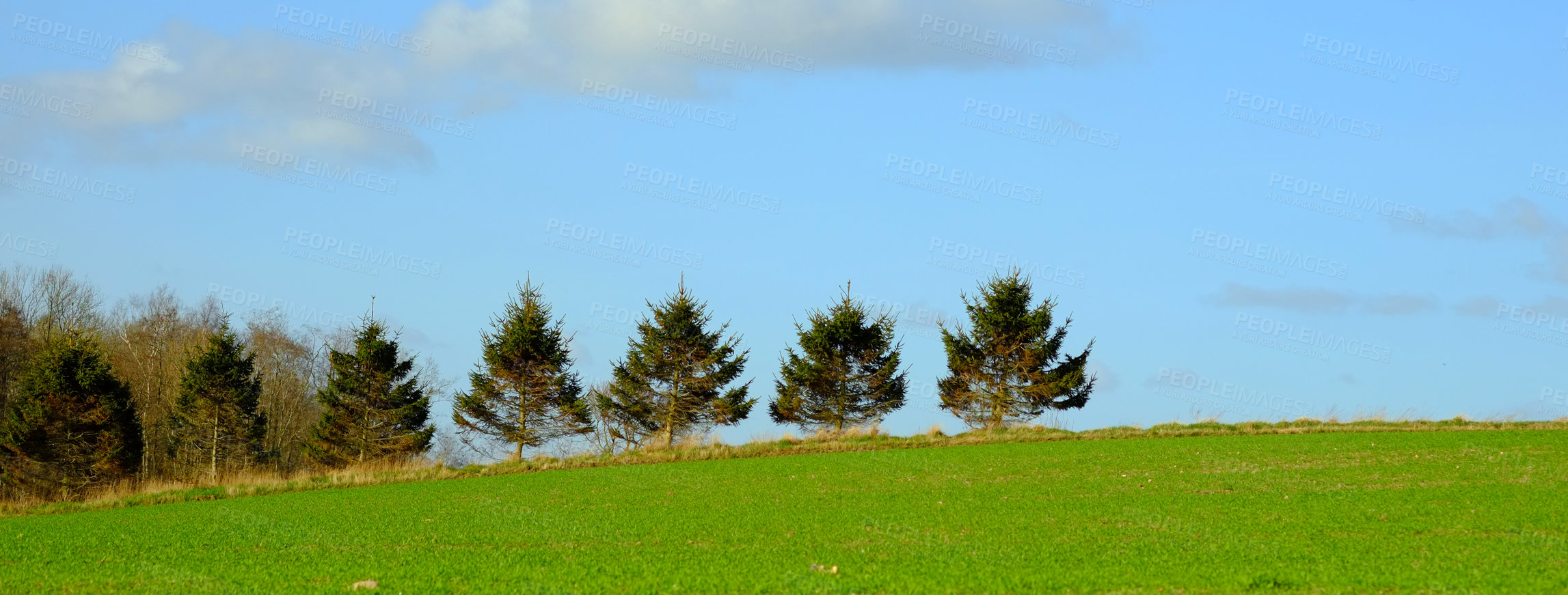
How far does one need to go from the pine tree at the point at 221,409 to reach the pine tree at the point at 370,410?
3.03 meters

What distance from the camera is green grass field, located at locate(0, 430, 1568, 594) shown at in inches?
530

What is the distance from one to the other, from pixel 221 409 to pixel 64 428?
20.1 feet

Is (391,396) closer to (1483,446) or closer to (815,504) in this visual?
(815,504)

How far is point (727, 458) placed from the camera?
117 feet

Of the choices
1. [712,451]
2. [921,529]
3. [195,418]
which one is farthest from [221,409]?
[921,529]

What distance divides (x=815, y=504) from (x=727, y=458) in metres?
→ 13.2

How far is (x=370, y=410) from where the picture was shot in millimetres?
49531

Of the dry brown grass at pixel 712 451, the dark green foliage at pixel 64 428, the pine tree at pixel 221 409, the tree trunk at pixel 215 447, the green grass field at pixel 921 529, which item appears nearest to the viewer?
the green grass field at pixel 921 529

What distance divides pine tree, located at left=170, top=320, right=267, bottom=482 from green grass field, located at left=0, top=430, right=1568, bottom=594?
66.3ft

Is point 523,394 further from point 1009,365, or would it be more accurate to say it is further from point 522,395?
point 1009,365

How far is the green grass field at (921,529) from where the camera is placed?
13.5 m

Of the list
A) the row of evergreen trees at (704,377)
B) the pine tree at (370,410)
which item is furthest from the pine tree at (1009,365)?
the pine tree at (370,410)

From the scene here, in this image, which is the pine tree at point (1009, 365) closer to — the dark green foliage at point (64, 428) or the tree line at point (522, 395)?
the tree line at point (522, 395)

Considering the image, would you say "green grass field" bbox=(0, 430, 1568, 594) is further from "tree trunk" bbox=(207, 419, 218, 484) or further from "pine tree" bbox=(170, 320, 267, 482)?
"pine tree" bbox=(170, 320, 267, 482)
